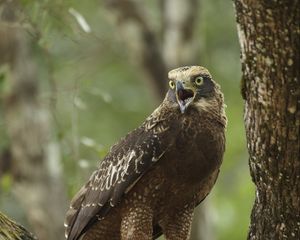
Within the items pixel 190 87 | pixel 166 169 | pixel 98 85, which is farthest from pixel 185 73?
pixel 98 85

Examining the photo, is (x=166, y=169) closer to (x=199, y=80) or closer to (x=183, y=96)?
(x=183, y=96)

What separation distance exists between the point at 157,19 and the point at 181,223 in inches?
346

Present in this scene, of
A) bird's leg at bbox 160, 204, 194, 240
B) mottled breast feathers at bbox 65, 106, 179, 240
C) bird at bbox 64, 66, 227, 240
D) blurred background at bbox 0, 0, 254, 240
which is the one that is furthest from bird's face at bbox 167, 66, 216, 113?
blurred background at bbox 0, 0, 254, 240

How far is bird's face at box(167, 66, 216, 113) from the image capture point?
6.52 metres

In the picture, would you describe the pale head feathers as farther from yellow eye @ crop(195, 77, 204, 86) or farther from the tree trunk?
the tree trunk

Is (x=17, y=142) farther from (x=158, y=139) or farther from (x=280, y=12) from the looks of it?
(x=280, y=12)

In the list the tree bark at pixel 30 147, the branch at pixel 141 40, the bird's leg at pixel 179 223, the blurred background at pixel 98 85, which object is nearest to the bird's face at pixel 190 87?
the bird's leg at pixel 179 223

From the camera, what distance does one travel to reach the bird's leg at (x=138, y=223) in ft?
21.8

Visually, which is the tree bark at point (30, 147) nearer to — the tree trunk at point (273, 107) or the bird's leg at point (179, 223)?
the bird's leg at point (179, 223)

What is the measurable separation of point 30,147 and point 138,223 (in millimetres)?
3840

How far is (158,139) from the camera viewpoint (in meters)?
6.52

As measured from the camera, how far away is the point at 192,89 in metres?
6.57

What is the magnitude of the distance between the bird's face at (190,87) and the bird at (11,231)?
141cm

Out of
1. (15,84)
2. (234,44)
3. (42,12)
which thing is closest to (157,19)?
(234,44)
